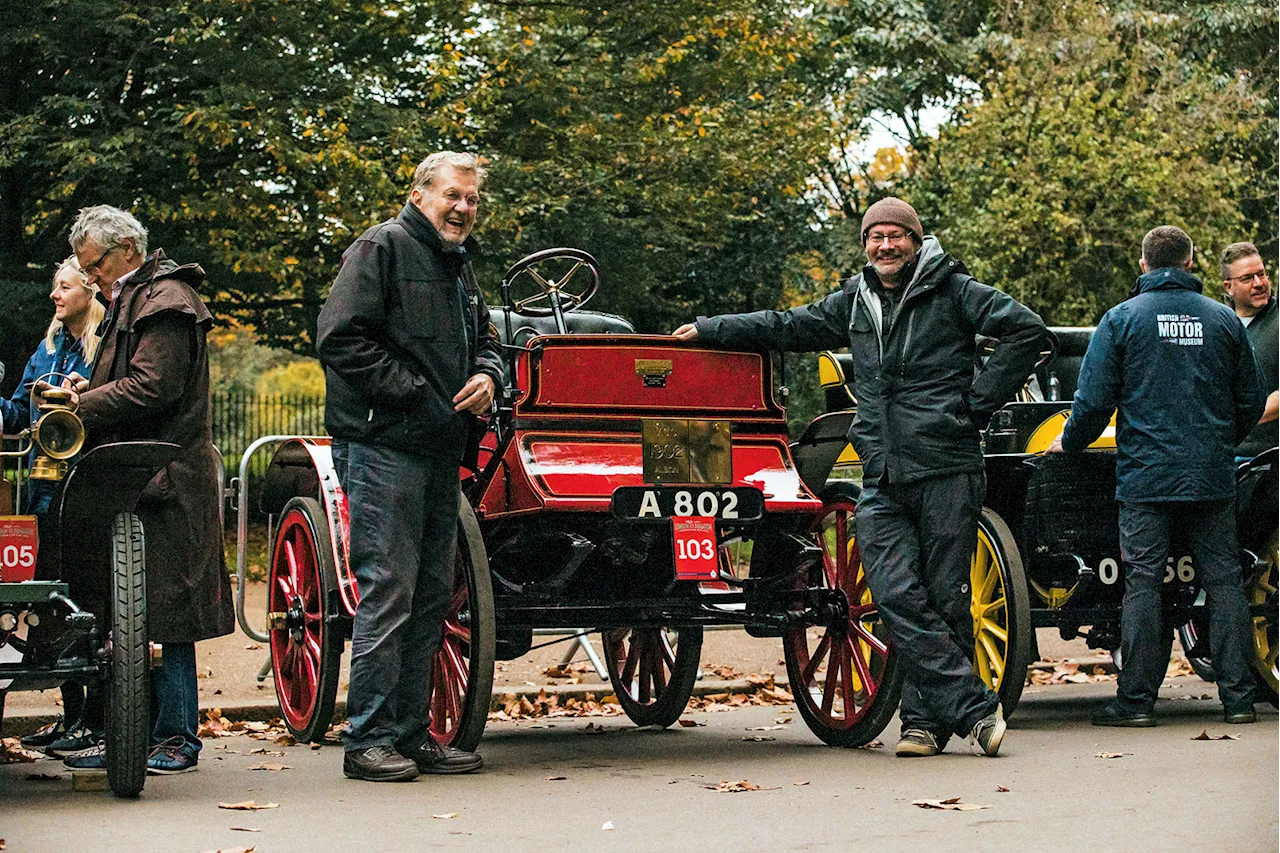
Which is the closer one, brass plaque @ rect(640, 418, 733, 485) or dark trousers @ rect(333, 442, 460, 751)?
dark trousers @ rect(333, 442, 460, 751)

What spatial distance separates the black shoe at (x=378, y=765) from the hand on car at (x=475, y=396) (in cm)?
127

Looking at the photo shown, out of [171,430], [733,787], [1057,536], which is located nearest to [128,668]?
[171,430]

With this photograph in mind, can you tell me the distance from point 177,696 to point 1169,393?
440 cm

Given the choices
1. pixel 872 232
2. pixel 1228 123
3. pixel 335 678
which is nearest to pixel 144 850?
pixel 335 678

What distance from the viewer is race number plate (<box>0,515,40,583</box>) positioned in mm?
6242

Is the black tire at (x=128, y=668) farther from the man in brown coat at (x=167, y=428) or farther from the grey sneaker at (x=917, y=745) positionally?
the grey sneaker at (x=917, y=745)

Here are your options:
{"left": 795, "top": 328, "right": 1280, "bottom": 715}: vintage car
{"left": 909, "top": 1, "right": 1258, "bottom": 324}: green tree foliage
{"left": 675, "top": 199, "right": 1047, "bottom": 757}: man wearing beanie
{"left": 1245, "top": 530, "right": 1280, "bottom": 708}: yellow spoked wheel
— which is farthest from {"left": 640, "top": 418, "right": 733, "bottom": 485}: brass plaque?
{"left": 909, "top": 1, "right": 1258, "bottom": 324}: green tree foliage

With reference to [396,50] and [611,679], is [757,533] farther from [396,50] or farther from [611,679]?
[396,50]

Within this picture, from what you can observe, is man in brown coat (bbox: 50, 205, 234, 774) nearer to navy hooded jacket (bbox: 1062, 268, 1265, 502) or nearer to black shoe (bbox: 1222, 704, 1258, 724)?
navy hooded jacket (bbox: 1062, 268, 1265, 502)

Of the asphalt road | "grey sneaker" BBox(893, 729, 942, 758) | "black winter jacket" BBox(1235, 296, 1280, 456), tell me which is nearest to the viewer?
the asphalt road

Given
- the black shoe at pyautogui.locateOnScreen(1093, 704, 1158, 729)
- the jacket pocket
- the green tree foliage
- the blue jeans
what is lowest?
the black shoe at pyautogui.locateOnScreen(1093, 704, 1158, 729)

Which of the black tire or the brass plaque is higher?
the brass plaque

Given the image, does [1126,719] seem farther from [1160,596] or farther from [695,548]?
[695,548]

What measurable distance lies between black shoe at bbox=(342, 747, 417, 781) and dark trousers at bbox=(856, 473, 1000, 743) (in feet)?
6.28
